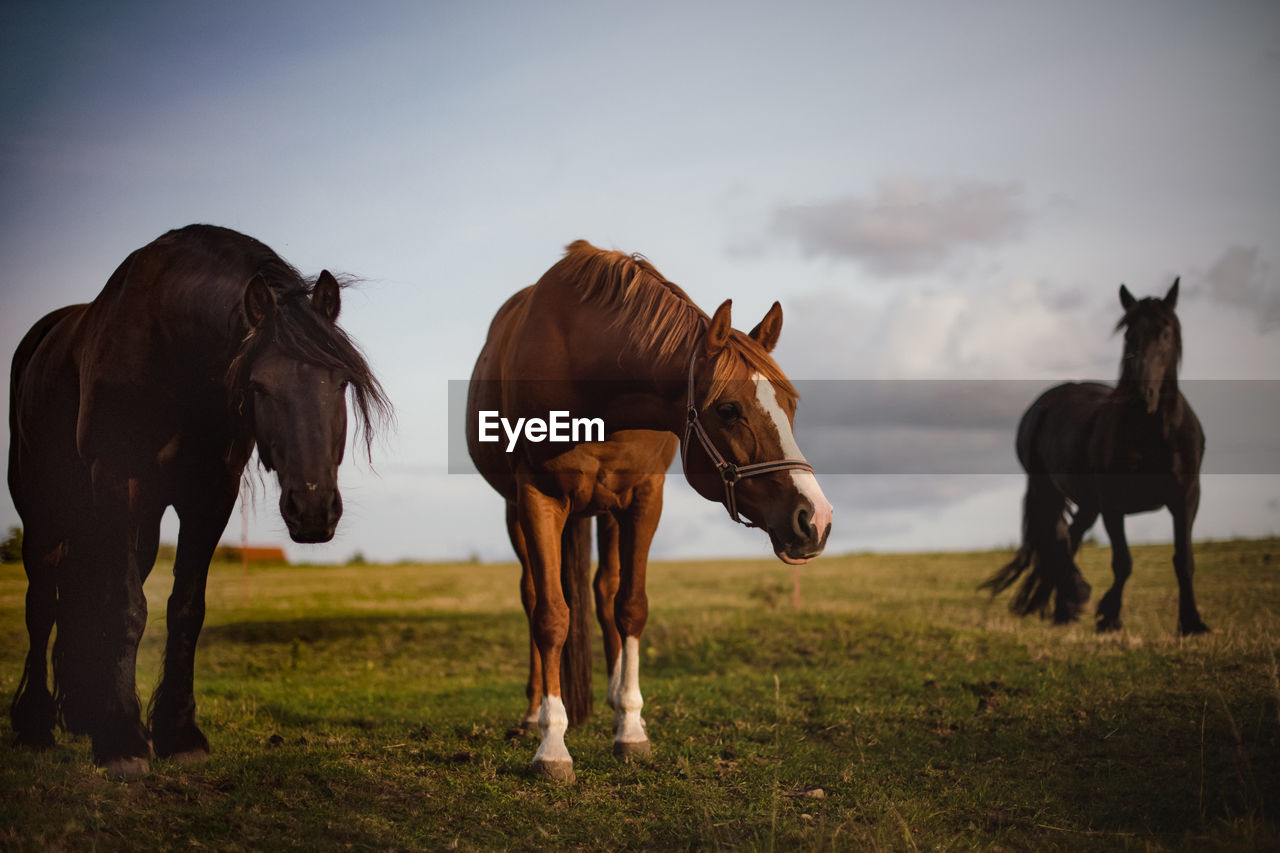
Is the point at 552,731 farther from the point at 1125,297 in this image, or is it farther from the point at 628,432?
the point at 1125,297

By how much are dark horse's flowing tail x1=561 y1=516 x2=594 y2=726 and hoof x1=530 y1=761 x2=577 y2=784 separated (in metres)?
1.39

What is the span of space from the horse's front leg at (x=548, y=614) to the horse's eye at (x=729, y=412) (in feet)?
4.26

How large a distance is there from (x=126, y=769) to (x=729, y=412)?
373cm

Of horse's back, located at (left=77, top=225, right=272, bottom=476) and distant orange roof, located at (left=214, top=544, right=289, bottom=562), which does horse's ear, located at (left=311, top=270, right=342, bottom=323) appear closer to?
horse's back, located at (left=77, top=225, right=272, bottom=476)

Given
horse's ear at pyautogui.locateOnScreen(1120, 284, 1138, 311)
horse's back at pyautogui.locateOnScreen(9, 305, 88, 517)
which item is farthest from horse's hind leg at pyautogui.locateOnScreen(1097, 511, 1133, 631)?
horse's back at pyautogui.locateOnScreen(9, 305, 88, 517)

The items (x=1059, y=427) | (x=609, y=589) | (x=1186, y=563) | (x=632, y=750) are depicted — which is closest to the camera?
(x=632, y=750)

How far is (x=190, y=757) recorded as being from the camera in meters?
5.15

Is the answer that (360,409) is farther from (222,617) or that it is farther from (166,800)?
(222,617)

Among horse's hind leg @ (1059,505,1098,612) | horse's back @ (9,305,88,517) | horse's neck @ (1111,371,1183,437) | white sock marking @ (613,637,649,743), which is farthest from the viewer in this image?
horse's hind leg @ (1059,505,1098,612)

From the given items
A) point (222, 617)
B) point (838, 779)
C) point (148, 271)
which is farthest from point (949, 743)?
point (222, 617)

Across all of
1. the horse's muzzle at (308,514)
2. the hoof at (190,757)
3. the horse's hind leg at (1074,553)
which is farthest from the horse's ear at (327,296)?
the horse's hind leg at (1074,553)

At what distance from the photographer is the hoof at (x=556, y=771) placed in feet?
15.8

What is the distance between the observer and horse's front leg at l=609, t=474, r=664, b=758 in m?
5.39

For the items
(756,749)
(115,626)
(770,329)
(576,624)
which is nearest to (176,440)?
(115,626)
